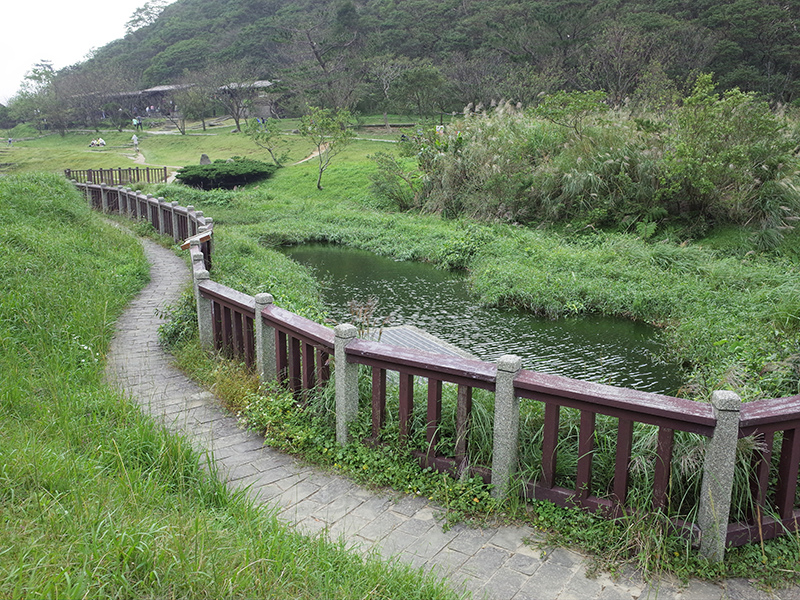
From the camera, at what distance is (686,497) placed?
392 cm

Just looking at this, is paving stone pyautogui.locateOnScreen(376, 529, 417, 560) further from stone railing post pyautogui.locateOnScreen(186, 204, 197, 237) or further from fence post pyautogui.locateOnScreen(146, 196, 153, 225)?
fence post pyautogui.locateOnScreen(146, 196, 153, 225)

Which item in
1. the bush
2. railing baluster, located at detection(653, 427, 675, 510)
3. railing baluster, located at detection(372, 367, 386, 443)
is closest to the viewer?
railing baluster, located at detection(653, 427, 675, 510)

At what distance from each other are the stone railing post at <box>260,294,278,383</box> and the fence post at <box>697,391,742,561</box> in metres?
3.73

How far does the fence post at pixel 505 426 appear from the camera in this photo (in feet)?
12.8

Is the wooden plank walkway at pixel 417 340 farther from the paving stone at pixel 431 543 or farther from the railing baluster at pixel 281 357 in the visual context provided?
the paving stone at pixel 431 543

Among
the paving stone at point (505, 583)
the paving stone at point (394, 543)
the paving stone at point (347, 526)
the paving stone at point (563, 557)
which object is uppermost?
the paving stone at point (505, 583)

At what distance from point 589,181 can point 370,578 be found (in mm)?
14134

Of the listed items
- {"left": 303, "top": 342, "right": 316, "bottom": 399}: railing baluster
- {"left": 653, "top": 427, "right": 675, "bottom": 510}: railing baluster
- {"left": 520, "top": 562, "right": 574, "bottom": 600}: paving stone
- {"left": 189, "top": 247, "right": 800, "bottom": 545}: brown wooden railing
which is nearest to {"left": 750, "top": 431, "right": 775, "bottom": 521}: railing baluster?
{"left": 189, "top": 247, "right": 800, "bottom": 545}: brown wooden railing

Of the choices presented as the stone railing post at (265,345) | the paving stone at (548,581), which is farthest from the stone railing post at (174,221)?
the paving stone at (548,581)

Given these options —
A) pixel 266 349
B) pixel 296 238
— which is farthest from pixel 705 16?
pixel 266 349

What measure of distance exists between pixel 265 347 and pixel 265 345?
0.06 ft

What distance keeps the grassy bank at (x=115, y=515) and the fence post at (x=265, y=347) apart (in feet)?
4.08

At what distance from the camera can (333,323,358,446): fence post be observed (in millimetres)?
4605

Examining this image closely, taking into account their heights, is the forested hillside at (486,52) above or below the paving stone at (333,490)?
above
